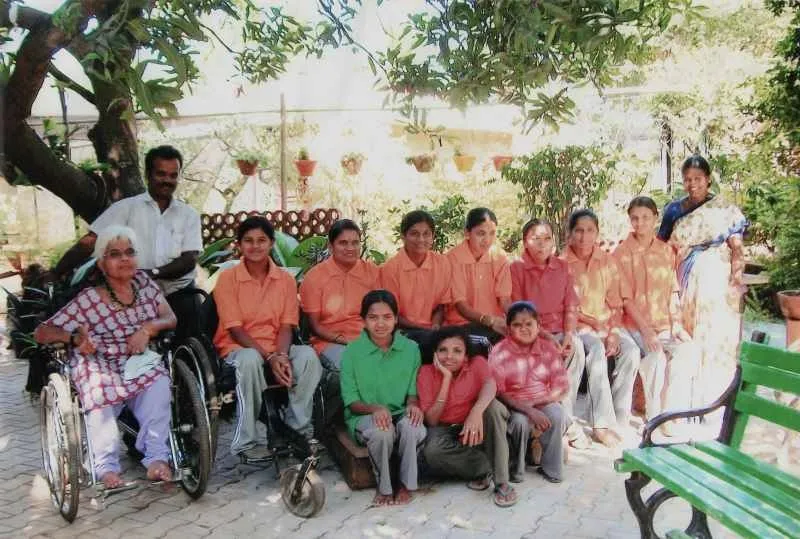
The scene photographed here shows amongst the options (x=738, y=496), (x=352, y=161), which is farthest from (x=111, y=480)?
(x=352, y=161)

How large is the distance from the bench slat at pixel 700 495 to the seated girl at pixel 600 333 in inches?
64.7

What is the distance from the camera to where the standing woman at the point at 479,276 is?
509cm

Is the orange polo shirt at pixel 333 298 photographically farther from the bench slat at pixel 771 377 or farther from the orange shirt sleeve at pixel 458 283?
the bench slat at pixel 771 377

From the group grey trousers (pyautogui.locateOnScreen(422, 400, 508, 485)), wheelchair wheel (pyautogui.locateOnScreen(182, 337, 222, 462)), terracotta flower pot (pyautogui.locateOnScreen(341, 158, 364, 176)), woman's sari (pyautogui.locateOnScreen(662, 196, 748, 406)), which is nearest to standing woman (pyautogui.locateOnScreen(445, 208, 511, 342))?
grey trousers (pyautogui.locateOnScreen(422, 400, 508, 485))

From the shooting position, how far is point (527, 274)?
5.16 m

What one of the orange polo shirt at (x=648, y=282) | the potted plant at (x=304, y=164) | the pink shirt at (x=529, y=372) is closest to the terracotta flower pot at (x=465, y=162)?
the potted plant at (x=304, y=164)

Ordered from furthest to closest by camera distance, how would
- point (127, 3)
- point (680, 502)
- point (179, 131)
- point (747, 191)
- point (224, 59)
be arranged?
point (179, 131) < point (747, 191) < point (224, 59) < point (680, 502) < point (127, 3)

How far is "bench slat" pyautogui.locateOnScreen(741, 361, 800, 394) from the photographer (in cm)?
300

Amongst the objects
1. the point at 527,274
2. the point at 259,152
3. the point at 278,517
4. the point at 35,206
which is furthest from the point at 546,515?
the point at 35,206

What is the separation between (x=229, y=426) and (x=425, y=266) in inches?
72.8

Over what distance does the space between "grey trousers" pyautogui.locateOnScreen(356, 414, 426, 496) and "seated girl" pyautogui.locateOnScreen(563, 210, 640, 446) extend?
1.40 meters

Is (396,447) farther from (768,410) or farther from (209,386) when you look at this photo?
(768,410)

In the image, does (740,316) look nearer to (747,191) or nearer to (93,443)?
(747,191)

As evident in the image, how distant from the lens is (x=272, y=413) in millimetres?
4309
